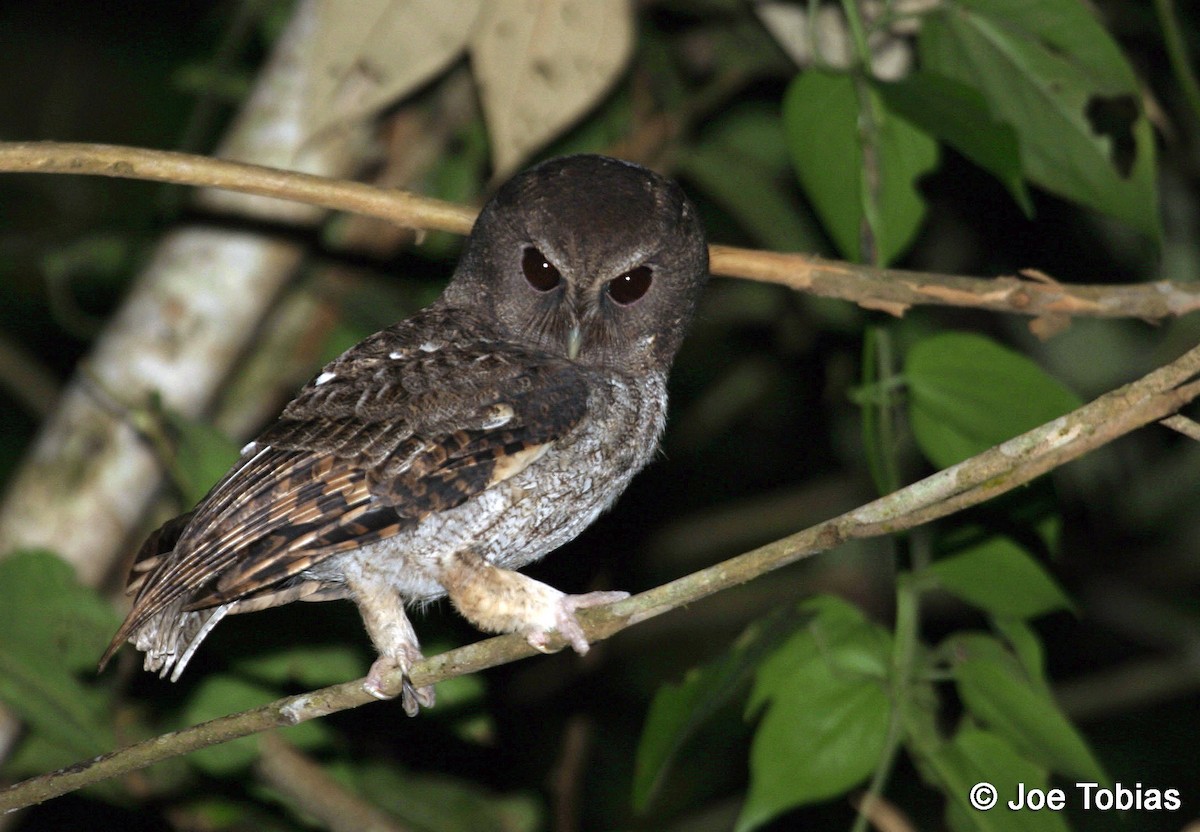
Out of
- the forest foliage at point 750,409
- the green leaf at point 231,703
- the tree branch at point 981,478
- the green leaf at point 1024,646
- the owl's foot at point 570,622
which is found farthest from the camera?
the green leaf at point 231,703

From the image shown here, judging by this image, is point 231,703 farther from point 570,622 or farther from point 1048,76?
point 1048,76

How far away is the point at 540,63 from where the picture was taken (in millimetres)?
2963

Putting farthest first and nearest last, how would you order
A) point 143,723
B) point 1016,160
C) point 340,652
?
point 143,723, point 340,652, point 1016,160

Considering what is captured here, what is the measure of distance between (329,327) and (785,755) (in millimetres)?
2412

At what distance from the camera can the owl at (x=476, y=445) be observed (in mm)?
2438

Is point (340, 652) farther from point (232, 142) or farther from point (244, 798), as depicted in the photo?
point (232, 142)

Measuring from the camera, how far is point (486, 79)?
2.97 m

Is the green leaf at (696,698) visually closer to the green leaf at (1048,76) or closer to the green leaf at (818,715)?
the green leaf at (818,715)

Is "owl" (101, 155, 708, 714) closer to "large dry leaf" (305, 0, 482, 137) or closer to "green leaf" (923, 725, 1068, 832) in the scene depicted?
"large dry leaf" (305, 0, 482, 137)

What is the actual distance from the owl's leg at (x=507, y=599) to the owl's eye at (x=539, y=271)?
0.64 meters

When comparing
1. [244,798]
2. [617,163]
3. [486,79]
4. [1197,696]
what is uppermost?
[486,79]

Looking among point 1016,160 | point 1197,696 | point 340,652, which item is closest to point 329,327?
point 340,652

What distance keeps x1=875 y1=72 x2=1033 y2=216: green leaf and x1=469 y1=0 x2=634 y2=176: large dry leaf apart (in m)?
0.65

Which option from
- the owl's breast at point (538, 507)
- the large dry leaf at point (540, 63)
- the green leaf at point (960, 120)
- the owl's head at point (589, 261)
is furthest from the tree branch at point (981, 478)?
the large dry leaf at point (540, 63)
